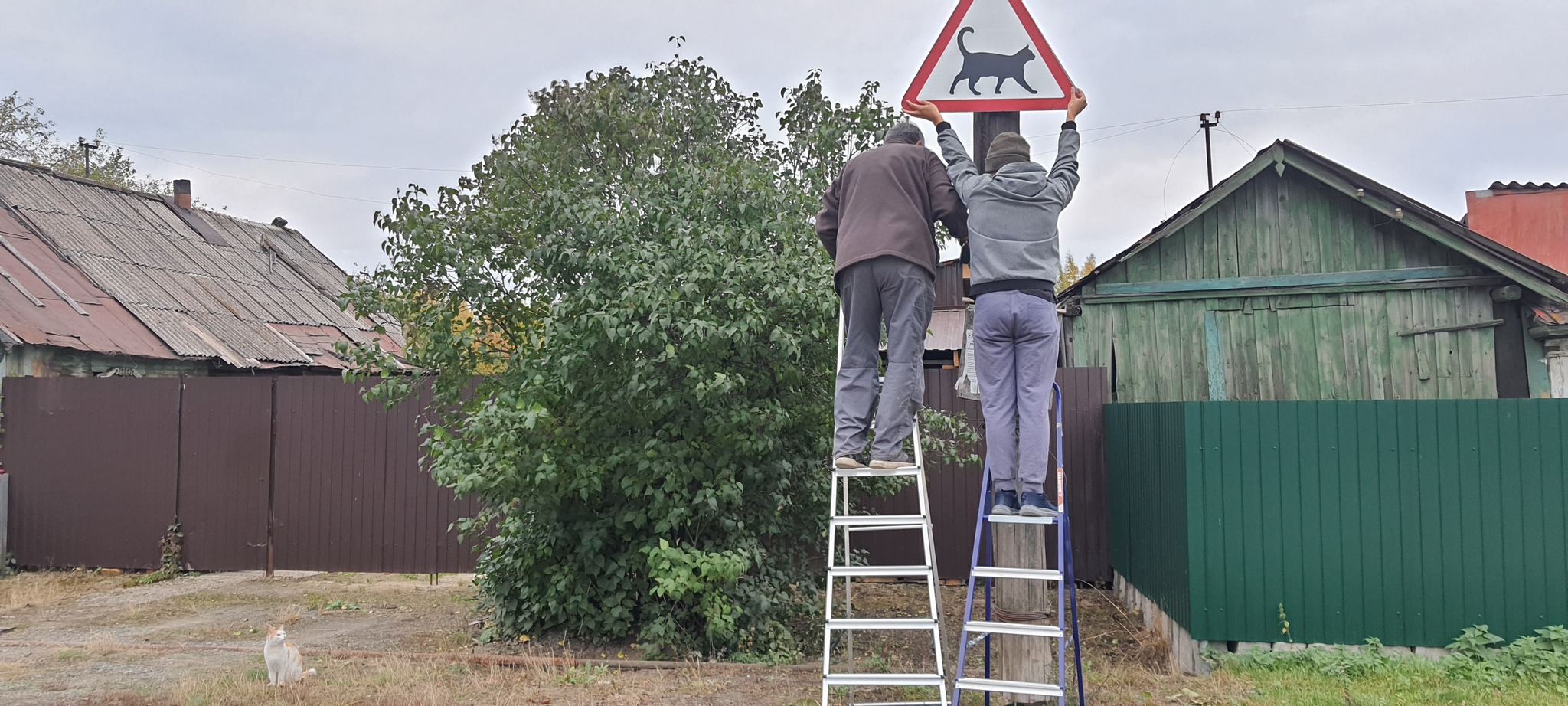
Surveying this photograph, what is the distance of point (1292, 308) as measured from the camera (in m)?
10.6

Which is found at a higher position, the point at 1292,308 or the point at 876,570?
the point at 1292,308

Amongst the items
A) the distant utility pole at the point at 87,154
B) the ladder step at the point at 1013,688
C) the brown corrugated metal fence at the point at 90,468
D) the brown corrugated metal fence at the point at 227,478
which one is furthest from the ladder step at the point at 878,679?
the distant utility pole at the point at 87,154

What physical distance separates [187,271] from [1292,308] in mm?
16586

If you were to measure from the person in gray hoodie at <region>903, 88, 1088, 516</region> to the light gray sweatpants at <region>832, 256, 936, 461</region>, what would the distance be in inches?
13.8

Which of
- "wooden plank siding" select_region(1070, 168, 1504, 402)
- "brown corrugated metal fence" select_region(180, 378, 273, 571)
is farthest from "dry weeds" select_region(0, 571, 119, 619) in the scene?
"wooden plank siding" select_region(1070, 168, 1504, 402)

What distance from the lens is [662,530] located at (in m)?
6.36

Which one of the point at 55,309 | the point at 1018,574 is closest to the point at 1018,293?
the point at 1018,574

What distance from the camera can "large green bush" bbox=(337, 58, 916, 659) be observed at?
Answer: 621 cm

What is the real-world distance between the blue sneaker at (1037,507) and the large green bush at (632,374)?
197 centimetres

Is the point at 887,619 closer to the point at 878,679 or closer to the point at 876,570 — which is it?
the point at 876,570

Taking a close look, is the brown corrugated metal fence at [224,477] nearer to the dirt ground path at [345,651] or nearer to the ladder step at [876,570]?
the dirt ground path at [345,651]

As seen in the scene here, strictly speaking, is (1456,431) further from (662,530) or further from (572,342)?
(572,342)

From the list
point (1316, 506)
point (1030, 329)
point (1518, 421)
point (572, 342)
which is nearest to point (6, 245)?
point (572, 342)

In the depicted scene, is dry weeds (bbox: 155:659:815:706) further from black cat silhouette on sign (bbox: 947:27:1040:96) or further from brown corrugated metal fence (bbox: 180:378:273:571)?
brown corrugated metal fence (bbox: 180:378:273:571)
